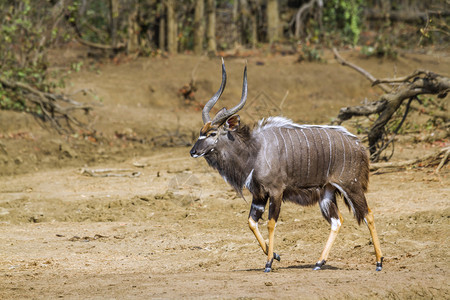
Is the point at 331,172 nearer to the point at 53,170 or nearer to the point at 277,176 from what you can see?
the point at 277,176

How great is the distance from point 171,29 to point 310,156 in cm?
1464

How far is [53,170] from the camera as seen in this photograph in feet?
42.6

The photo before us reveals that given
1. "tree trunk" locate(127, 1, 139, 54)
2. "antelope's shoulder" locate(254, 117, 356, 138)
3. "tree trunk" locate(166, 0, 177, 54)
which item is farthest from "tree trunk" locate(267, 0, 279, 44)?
"antelope's shoulder" locate(254, 117, 356, 138)

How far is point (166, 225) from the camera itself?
893 centimetres

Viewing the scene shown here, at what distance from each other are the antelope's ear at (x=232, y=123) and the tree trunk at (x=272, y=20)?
16.0m

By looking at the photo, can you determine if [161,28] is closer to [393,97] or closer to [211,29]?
[211,29]

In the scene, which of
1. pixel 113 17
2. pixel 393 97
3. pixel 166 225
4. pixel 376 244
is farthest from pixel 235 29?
pixel 376 244

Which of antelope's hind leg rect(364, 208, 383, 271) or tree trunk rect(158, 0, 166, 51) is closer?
antelope's hind leg rect(364, 208, 383, 271)

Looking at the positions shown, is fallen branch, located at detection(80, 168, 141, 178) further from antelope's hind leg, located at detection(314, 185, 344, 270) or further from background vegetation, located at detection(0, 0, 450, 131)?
antelope's hind leg, located at detection(314, 185, 344, 270)

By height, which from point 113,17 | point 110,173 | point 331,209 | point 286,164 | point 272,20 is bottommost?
point 110,173

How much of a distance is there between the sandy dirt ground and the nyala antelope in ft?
2.02

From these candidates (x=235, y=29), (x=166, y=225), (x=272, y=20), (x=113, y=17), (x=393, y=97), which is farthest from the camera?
(x=235, y=29)

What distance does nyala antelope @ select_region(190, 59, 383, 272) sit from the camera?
21.4 ft

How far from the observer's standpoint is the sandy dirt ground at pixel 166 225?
5.84m
